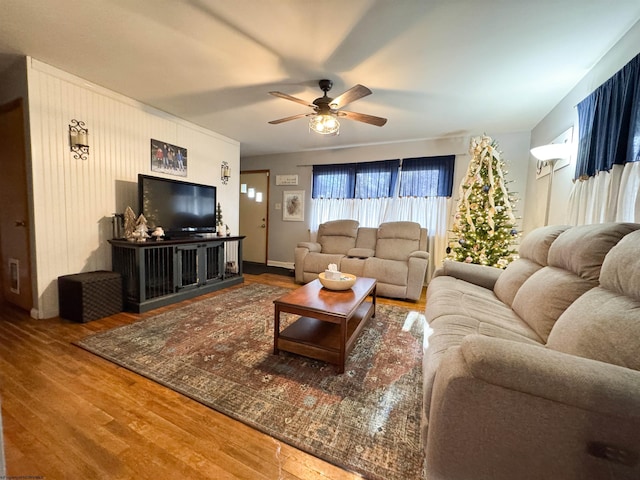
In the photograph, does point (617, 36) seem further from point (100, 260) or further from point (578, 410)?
point (100, 260)

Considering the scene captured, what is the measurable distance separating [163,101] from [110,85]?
1.61 ft

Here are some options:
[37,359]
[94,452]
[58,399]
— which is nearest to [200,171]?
[37,359]

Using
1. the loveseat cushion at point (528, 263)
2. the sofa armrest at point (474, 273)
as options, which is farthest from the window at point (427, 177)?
the loveseat cushion at point (528, 263)

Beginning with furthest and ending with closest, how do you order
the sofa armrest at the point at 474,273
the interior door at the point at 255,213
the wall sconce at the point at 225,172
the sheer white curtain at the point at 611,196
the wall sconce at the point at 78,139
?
the interior door at the point at 255,213, the wall sconce at the point at 225,172, the wall sconce at the point at 78,139, the sofa armrest at the point at 474,273, the sheer white curtain at the point at 611,196

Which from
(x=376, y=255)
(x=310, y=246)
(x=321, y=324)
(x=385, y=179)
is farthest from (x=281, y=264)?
(x=321, y=324)

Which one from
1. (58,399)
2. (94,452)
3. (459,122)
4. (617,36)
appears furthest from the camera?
(459,122)

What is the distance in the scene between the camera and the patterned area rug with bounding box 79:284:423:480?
121 centimetres

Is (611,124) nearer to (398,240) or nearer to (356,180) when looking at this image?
(398,240)

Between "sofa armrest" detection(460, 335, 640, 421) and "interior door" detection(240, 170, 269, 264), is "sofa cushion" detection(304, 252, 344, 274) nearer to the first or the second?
"interior door" detection(240, 170, 269, 264)

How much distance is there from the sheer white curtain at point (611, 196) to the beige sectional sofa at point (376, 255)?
1.63m

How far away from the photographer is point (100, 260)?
114 inches

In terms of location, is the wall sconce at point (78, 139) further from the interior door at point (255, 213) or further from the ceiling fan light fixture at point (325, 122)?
the interior door at point (255, 213)

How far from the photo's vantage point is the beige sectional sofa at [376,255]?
3406mm

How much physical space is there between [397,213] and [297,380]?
340 cm
